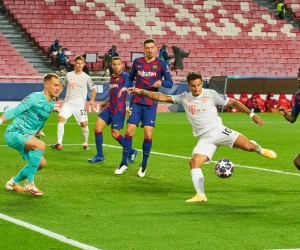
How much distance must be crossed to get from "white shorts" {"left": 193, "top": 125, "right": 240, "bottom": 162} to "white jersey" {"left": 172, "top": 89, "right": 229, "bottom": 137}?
7cm

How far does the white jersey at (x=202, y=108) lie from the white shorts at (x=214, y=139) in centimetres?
7

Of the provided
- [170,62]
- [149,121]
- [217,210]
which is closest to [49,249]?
[217,210]

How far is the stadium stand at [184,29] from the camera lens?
36.7 m

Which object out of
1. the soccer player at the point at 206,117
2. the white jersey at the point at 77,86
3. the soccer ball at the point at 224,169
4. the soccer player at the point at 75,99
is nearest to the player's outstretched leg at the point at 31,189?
the soccer player at the point at 206,117

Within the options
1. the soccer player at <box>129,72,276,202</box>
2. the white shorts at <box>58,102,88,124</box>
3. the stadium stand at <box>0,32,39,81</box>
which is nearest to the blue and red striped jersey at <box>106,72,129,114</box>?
the white shorts at <box>58,102,88,124</box>

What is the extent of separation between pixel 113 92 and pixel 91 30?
889 inches

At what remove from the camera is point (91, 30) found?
1467 inches

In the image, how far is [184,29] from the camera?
39.6 meters

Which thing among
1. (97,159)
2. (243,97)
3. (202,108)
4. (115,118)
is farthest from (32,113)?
(243,97)

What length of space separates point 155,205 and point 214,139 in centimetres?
131

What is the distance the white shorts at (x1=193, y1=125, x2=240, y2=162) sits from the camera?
34.6ft

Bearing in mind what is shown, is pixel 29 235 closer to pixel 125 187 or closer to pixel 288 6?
pixel 125 187

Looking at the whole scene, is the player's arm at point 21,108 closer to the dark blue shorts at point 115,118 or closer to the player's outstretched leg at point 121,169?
the player's outstretched leg at point 121,169

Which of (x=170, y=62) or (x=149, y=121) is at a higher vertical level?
(x=149, y=121)
